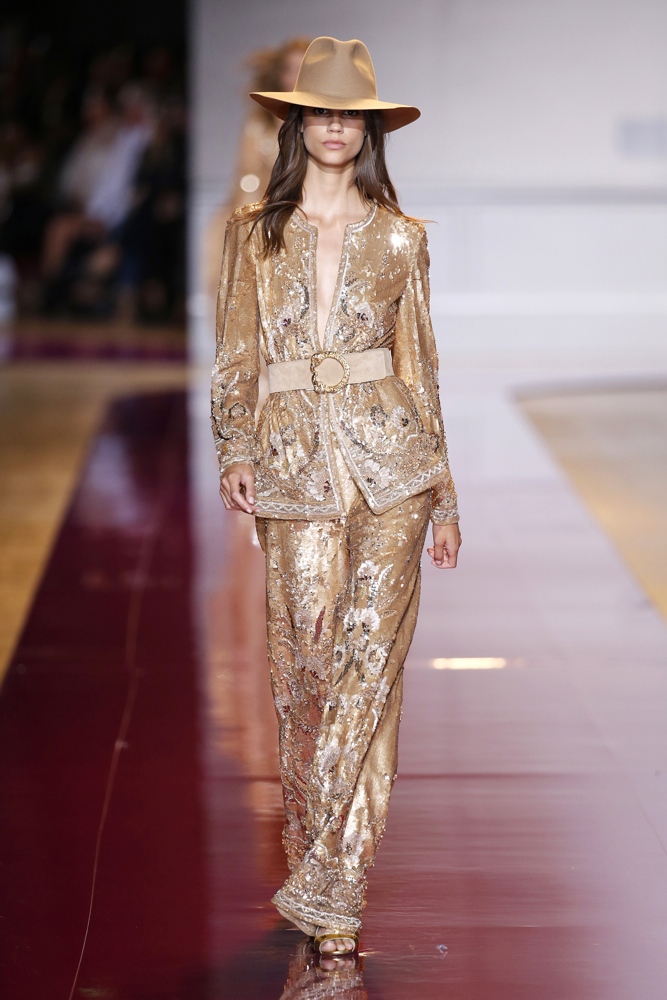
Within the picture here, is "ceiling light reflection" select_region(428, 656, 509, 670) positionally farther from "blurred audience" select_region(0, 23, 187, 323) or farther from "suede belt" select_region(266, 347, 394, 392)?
"blurred audience" select_region(0, 23, 187, 323)

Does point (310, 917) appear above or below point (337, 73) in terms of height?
below

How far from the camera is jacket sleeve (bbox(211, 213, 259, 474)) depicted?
105 inches

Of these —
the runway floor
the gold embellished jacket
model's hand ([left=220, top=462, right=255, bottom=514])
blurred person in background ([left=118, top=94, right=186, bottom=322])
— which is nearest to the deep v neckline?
the gold embellished jacket

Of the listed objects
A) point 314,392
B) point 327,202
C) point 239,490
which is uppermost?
point 327,202

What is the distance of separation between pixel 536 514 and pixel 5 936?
13.4 ft

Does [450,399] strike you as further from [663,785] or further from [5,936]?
[5,936]

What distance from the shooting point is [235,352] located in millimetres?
2674

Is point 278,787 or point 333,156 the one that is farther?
point 278,787

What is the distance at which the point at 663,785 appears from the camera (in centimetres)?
347

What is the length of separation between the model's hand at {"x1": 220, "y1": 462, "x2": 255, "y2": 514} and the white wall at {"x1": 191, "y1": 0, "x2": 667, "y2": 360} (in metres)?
10.3

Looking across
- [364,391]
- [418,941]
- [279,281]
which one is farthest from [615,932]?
[279,281]

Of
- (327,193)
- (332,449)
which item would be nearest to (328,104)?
(327,193)

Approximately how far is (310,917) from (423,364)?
0.93m

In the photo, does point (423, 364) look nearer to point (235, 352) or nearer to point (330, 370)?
point (330, 370)
